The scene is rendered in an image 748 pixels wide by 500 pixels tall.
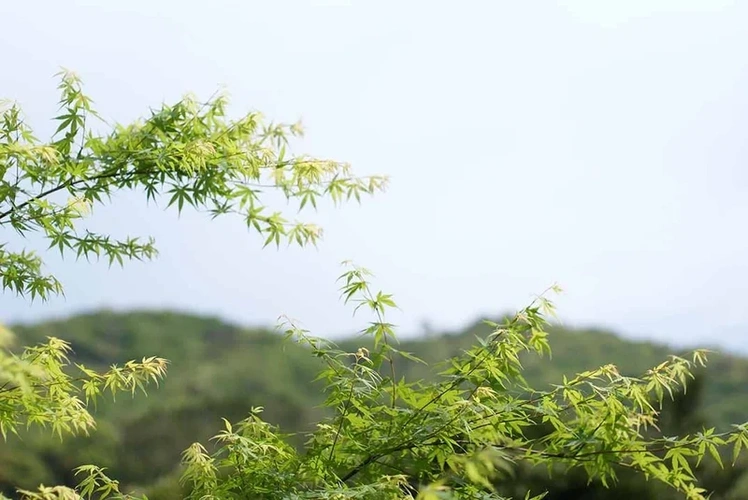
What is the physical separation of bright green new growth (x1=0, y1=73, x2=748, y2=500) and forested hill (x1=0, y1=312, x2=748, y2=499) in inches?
304

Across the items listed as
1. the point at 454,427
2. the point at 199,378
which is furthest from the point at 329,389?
the point at 199,378

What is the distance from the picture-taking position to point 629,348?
18.1m

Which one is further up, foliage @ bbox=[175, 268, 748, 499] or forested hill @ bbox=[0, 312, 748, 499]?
forested hill @ bbox=[0, 312, 748, 499]

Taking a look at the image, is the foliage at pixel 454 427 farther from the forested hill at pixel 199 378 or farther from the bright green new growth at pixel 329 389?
the forested hill at pixel 199 378

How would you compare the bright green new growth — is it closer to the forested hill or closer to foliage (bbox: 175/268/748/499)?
foliage (bbox: 175/268/748/499)

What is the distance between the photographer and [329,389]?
281 centimetres

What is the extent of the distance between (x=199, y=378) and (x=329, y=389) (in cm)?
1774

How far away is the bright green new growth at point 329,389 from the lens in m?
2.40

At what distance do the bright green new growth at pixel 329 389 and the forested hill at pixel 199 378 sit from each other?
25.4ft

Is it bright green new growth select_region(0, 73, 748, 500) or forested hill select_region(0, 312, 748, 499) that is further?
forested hill select_region(0, 312, 748, 499)

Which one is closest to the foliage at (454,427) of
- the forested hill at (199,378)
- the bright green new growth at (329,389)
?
the bright green new growth at (329,389)

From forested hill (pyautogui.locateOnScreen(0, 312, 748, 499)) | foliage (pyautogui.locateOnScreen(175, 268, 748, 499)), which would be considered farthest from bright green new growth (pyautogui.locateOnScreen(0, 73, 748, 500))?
forested hill (pyautogui.locateOnScreen(0, 312, 748, 499))

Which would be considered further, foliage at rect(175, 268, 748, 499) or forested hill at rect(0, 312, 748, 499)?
forested hill at rect(0, 312, 748, 499)

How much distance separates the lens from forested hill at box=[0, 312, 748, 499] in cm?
1406
